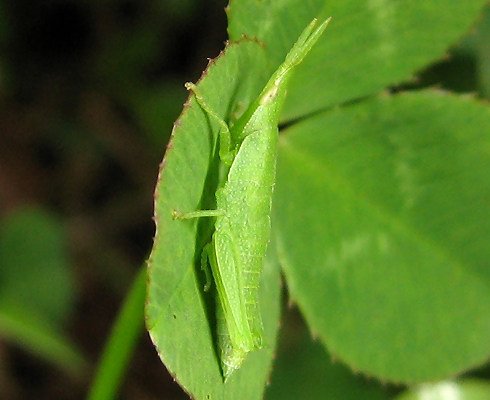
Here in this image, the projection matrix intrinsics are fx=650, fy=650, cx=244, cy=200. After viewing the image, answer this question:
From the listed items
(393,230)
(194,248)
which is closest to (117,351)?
(194,248)


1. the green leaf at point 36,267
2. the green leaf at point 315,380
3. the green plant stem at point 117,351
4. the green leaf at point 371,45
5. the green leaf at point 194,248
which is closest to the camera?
the green leaf at point 194,248

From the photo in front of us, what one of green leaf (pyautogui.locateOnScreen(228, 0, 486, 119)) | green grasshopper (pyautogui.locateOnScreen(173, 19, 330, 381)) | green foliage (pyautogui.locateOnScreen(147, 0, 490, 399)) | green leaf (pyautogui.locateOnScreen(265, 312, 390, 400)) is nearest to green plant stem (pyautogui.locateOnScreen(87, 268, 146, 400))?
green foliage (pyautogui.locateOnScreen(147, 0, 490, 399))

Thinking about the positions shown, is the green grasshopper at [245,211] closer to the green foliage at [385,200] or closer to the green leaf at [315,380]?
the green foliage at [385,200]

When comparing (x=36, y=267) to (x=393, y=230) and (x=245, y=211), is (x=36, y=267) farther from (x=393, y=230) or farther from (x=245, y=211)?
(x=245, y=211)

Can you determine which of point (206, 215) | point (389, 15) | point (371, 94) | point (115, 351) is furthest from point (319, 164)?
point (115, 351)

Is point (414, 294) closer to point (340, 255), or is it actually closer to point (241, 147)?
point (340, 255)

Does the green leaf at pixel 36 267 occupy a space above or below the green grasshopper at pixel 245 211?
below

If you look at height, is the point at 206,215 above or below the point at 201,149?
below

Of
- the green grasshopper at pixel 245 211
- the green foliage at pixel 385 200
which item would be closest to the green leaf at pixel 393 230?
the green foliage at pixel 385 200
